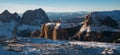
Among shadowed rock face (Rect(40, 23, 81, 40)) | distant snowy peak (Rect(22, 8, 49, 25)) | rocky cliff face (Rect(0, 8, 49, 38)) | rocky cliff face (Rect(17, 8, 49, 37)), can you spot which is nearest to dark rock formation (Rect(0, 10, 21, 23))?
rocky cliff face (Rect(0, 8, 49, 38))

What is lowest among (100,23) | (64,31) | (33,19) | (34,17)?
(33,19)

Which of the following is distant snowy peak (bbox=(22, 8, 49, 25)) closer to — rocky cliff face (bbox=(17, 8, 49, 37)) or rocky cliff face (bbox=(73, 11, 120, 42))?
rocky cliff face (bbox=(17, 8, 49, 37))

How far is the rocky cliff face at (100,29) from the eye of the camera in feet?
192

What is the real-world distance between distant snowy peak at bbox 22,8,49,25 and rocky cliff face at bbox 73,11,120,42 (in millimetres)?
115411

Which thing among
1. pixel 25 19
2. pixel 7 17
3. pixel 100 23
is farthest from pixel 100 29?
pixel 7 17

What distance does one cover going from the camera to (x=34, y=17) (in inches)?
7239

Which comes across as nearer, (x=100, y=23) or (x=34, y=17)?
(x=100, y=23)

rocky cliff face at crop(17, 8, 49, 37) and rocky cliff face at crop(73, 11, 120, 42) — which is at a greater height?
rocky cliff face at crop(73, 11, 120, 42)

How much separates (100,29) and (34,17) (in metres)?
126

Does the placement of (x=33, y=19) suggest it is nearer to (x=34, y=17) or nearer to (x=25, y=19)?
(x=34, y=17)

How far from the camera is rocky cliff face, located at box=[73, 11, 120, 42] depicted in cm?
5842

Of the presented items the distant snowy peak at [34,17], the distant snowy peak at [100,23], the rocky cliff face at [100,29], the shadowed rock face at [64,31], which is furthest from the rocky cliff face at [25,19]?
Result: the rocky cliff face at [100,29]

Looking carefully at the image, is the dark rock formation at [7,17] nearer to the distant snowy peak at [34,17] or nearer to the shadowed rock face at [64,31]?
the distant snowy peak at [34,17]

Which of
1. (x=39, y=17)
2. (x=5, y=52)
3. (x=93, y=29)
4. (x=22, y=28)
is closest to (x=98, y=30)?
(x=93, y=29)
